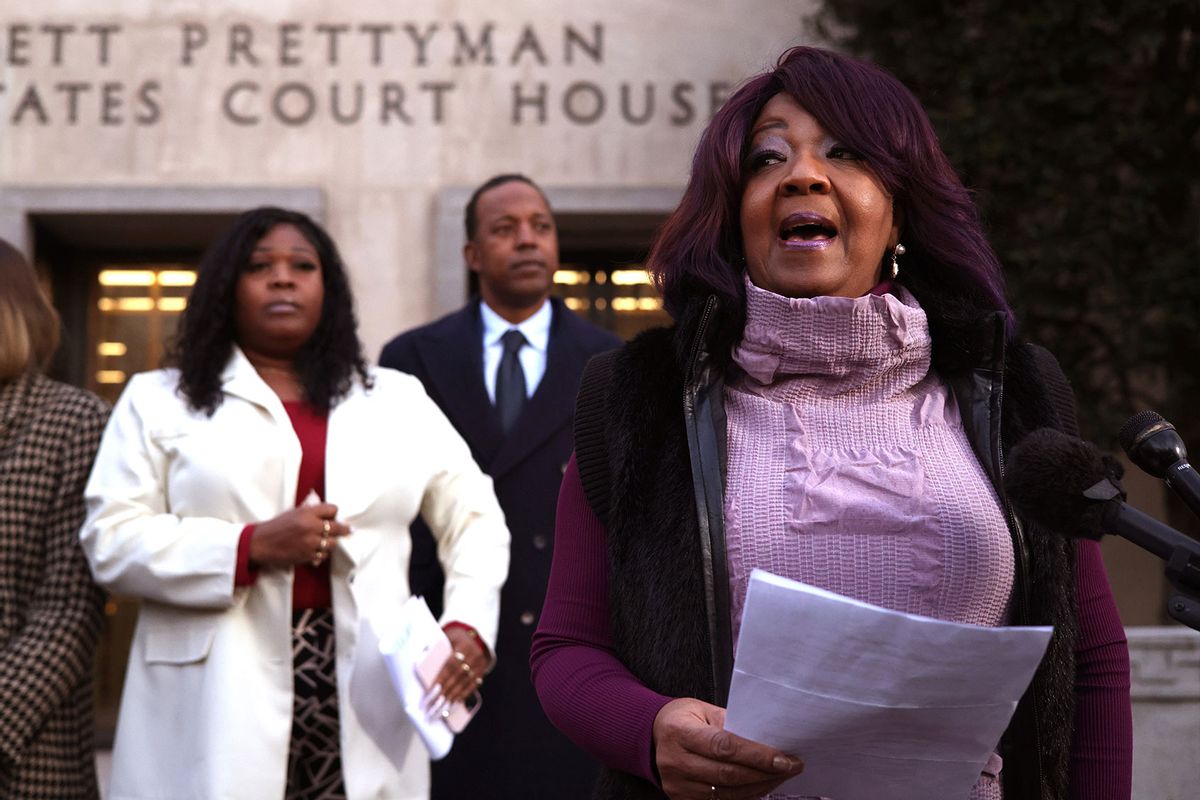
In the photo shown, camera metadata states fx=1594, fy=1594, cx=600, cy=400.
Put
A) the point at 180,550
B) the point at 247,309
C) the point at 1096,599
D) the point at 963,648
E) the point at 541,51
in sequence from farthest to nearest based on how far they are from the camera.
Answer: the point at 541,51 < the point at 247,309 < the point at 180,550 < the point at 1096,599 < the point at 963,648

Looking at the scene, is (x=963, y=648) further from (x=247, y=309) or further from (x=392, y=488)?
(x=247, y=309)

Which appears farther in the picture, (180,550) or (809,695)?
(180,550)

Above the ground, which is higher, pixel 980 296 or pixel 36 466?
pixel 980 296

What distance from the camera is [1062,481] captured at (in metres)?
1.74

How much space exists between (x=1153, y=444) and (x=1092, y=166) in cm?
606

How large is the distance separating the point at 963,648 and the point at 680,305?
0.83 metres

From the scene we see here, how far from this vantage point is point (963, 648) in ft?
5.70

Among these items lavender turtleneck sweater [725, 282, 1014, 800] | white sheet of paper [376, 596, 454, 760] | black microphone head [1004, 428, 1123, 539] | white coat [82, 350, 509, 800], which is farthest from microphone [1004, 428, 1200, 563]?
white coat [82, 350, 509, 800]

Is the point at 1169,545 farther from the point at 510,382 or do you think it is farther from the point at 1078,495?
the point at 510,382

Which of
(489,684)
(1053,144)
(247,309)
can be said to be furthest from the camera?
(1053,144)

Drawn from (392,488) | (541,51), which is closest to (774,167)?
(392,488)

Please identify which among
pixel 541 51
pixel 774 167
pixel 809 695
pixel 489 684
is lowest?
pixel 489 684

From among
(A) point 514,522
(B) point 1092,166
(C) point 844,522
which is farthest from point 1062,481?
(B) point 1092,166

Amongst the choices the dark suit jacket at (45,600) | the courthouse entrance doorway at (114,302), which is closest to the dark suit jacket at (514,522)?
the dark suit jacket at (45,600)
